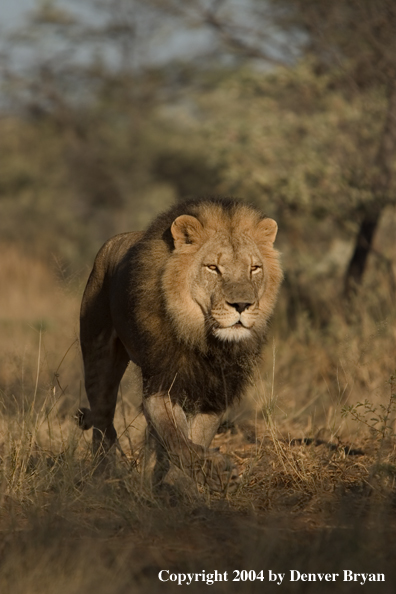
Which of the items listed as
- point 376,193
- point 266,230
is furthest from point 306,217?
point 266,230

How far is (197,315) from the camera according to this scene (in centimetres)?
490

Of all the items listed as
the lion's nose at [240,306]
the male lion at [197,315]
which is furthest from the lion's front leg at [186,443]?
the lion's nose at [240,306]

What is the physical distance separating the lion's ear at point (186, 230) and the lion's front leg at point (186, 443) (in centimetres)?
88

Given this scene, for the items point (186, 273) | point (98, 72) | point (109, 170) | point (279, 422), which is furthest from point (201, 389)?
point (98, 72)

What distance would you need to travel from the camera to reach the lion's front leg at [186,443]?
15.1 feet

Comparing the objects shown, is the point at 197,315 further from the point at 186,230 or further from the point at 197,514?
the point at 197,514

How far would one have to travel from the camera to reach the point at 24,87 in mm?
25922

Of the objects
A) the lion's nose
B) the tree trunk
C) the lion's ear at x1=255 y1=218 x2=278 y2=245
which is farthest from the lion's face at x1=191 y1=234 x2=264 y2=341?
the tree trunk

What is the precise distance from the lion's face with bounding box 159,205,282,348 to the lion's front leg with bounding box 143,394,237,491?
42cm

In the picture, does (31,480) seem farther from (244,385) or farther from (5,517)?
(244,385)

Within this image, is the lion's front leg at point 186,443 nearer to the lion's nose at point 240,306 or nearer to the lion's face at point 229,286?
the lion's face at point 229,286

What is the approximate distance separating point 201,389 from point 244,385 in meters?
0.36

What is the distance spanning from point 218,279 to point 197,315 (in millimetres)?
240

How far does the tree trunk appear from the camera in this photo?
9.97 m
